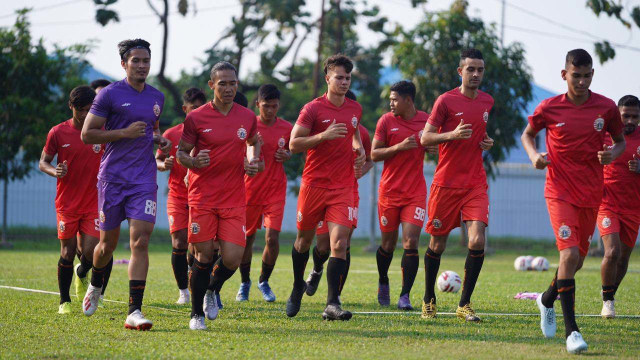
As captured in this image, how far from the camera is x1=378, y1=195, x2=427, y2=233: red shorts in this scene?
35.8 feet

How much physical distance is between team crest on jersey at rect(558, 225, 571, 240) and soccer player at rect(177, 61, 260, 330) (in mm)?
3197

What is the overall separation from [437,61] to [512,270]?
8.53 meters

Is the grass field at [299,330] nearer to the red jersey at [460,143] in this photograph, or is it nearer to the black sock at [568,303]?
the black sock at [568,303]

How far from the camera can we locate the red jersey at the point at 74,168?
10422 millimetres

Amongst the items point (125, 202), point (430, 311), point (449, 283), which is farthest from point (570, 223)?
point (449, 283)

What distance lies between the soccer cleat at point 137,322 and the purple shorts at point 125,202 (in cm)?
93

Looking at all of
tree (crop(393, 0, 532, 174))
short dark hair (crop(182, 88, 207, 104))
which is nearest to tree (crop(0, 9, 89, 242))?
tree (crop(393, 0, 532, 174))

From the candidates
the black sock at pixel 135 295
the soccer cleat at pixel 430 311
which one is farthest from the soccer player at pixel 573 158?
the black sock at pixel 135 295

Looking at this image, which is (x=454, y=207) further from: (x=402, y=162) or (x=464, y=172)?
(x=402, y=162)

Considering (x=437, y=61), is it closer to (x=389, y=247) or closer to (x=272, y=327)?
(x=389, y=247)

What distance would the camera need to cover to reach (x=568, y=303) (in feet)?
25.8

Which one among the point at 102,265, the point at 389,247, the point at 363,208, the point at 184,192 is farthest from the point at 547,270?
the point at 363,208

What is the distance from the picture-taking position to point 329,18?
3456cm

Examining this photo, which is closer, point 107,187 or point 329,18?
point 107,187
